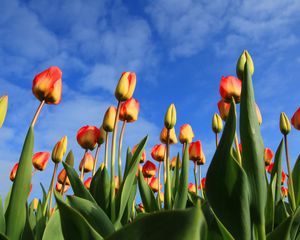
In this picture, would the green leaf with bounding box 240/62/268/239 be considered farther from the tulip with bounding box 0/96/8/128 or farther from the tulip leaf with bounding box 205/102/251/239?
the tulip with bounding box 0/96/8/128

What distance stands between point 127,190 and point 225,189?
67 cm

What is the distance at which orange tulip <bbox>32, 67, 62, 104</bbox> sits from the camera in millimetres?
1527

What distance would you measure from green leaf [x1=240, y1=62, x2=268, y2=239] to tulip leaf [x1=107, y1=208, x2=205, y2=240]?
0.48 m

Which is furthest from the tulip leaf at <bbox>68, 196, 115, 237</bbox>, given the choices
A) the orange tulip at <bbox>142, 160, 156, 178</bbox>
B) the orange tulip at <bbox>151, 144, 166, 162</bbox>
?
the orange tulip at <bbox>151, 144, 166, 162</bbox>

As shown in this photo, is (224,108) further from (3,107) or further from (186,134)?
(3,107)

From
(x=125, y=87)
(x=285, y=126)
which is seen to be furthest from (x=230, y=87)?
(x=285, y=126)

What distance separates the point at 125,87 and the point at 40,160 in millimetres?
1026

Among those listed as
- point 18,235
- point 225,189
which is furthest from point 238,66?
point 18,235

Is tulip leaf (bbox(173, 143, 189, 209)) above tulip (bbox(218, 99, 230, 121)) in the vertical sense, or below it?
below

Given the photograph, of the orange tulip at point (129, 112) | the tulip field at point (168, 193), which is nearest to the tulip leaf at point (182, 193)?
the tulip field at point (168, 193)

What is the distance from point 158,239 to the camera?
18.3 inches

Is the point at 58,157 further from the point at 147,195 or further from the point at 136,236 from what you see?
the point at 136,236

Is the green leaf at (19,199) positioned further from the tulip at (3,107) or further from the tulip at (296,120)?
the tulip at (296,120)

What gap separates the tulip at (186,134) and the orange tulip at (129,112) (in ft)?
1.67
